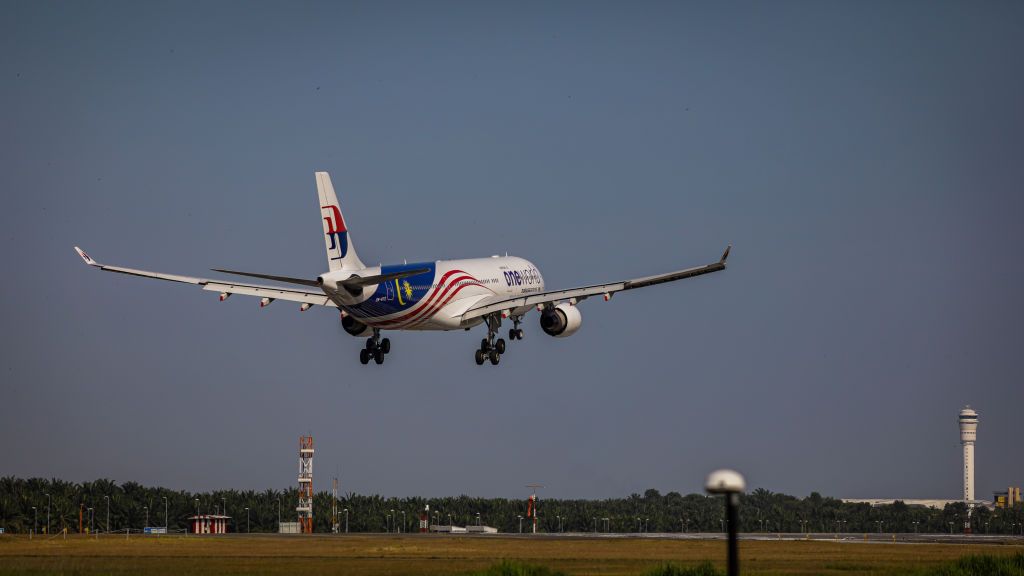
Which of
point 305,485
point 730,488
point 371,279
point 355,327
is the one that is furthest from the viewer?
point 305,485

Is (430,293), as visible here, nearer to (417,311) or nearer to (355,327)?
(417,311)

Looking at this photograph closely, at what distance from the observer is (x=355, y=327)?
80.8 m

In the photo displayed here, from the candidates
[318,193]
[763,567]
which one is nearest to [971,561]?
[763,567]

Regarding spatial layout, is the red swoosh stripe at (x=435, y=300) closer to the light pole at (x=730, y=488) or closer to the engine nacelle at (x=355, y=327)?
the engine nacelle at (x=355, y=327)

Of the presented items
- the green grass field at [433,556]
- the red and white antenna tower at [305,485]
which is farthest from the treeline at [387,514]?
the green grass field at [433,556]

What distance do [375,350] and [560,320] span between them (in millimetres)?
11496

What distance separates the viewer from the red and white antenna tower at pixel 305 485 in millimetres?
155875

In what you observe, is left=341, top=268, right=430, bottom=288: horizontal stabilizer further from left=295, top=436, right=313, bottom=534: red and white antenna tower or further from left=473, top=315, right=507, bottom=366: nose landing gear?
left=295, top=436, right=313, bottom=534: red and white antenna tower

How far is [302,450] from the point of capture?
530 feet

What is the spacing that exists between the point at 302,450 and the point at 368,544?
7546cm

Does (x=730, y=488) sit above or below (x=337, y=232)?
below

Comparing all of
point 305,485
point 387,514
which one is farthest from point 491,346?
point 387,514

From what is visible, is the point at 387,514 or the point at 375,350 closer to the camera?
the point at 375,350

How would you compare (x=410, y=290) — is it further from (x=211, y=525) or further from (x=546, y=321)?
(x=211, y=525)
